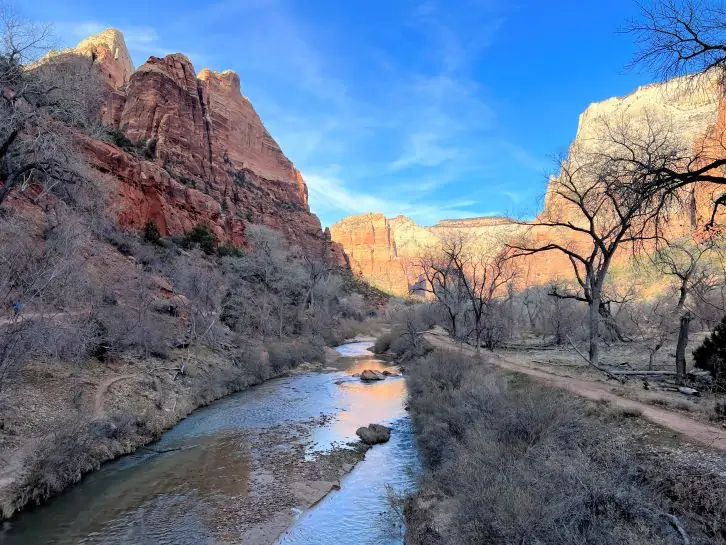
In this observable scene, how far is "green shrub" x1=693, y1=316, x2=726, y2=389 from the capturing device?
11.8 meters

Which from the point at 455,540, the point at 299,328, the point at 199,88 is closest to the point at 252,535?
the point at 455,540

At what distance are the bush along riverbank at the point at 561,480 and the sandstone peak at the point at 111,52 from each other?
276ft

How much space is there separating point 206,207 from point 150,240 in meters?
15.9

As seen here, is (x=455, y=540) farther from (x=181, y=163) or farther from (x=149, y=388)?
(x=181, y=163)

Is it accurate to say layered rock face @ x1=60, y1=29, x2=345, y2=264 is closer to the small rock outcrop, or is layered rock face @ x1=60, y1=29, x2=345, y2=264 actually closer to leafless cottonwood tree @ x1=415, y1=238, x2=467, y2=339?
leafless cottonwood tree @ x1=415, y1=238, x2=467, y2=339

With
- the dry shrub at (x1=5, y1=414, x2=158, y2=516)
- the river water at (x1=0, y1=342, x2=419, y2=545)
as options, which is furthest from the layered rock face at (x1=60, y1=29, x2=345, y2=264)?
the river water at (x1=0, y1=342, x2=419, y2=545)

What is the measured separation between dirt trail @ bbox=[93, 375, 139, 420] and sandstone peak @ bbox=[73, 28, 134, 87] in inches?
2874

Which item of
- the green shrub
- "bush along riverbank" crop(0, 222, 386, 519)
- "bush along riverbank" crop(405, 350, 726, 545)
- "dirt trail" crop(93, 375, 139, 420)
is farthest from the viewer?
"dirt trail" crop(93, 375, 139, 420)

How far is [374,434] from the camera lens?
1486 centimetres

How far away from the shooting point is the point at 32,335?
12.1 metres

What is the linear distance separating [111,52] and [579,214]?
314ft

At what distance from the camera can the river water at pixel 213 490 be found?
8641 millimetres

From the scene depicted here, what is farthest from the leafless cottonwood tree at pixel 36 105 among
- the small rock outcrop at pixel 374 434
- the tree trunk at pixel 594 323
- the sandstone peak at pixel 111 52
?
the sandstone peak at pixel 111 52

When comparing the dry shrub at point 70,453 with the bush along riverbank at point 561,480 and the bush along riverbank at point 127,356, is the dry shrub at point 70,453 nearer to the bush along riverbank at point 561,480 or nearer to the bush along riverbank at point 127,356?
the bush along riverbank at point 127,356
